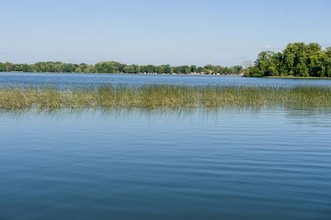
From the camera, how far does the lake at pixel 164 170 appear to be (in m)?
5.96

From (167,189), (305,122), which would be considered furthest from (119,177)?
(305,122)

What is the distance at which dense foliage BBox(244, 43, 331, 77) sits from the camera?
95500 mm

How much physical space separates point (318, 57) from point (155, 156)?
93.5 m

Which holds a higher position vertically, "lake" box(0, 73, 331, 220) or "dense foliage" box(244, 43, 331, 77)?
"dense foliage" box(244, 43, 331, 77)

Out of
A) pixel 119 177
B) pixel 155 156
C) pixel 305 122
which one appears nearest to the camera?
pixel 119 177

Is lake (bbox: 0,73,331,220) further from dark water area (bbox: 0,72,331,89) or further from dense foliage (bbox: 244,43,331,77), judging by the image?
dense foliage (bbox: 244,43,331,77)

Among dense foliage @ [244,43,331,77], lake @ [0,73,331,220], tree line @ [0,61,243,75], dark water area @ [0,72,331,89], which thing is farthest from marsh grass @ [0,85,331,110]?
tree line @ [0,61,243,75]

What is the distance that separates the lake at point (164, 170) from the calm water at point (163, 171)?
2cm

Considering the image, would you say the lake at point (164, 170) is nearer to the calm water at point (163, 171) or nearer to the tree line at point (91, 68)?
the calm water at point (163, 171)

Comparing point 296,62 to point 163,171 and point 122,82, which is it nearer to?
point 122,82

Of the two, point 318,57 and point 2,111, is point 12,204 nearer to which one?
point 2,111

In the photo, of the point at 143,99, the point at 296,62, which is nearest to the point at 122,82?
the point at 143,99

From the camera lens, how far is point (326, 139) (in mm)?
12836

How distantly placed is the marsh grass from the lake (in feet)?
19.9
